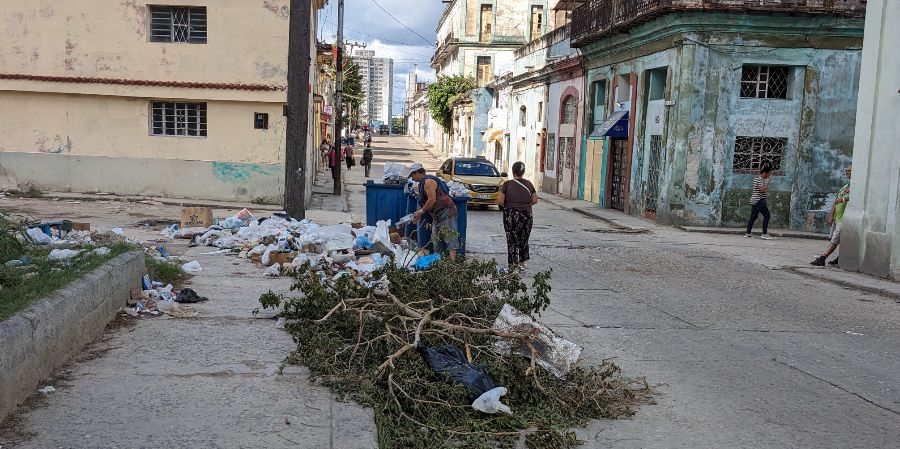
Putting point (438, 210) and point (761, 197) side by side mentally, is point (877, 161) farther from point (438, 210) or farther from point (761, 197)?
point (438, 210)

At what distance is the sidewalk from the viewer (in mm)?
12016

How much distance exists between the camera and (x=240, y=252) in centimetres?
1131

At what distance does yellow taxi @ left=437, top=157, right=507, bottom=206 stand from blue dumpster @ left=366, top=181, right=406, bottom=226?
821 centimetres

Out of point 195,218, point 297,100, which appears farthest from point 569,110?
point 195,218

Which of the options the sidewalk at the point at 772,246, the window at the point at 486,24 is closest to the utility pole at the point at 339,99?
the sidewalk at the point at 772,246

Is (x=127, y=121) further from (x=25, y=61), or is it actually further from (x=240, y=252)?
(x=240, y=252)

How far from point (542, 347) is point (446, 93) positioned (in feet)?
191

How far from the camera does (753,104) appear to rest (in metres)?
19.7

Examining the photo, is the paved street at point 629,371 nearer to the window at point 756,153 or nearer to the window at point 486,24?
the window at point 756,153

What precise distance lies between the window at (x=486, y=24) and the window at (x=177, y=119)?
153 feet

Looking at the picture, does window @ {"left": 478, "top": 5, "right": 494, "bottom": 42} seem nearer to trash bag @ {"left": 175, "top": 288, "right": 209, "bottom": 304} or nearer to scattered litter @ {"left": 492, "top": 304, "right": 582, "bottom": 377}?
trash bag @ {"left": 175, "top": 288, "right": 209, "bottom": 304}

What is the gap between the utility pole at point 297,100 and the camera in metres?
14.1

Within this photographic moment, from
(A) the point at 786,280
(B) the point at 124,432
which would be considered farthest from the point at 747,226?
(B) the point at 124,432

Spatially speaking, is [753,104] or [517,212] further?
[753,104]
